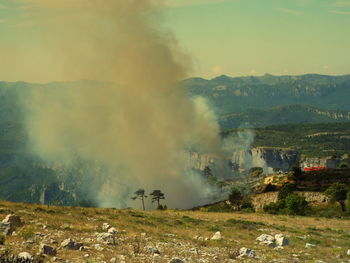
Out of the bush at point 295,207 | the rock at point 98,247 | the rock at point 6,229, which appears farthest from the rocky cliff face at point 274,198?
the rock at point 6,229

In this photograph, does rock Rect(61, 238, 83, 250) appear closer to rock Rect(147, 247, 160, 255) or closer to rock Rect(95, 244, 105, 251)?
rock Rect(95, 244, 105, 251)

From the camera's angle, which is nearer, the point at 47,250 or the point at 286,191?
the point at 47,250

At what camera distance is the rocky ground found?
2191 cm

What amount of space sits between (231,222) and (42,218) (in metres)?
Result: 23.4

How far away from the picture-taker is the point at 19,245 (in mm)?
22000

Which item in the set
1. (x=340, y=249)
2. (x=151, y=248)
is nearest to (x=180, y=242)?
(x=151, y=248)

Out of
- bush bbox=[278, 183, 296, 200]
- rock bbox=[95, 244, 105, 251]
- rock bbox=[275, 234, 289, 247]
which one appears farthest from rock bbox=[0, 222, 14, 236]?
bush bbox=[278, 183, 296, 200]

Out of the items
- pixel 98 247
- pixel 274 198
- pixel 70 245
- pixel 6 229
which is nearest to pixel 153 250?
pixel 98 247

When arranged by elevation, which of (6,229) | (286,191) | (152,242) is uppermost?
(6,229)

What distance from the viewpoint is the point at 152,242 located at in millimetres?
29688

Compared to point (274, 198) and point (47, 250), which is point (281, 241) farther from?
point (274, 198)

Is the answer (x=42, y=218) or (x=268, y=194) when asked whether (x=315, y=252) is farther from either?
(x=268, y=194)

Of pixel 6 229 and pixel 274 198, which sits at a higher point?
pixel 6 229

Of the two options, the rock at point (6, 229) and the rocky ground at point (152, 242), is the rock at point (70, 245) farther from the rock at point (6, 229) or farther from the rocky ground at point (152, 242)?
the rock at point (6, 229)
